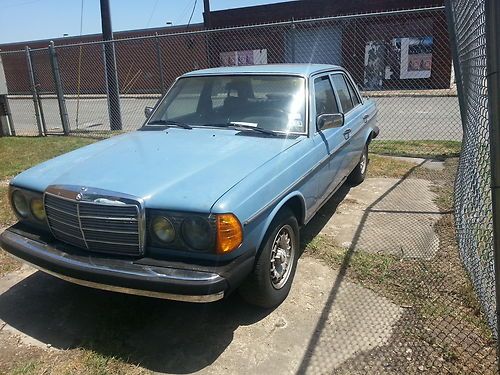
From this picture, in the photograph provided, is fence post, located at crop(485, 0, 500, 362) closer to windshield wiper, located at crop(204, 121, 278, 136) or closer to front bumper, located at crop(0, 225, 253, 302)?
front bumper, located at crop(0, 225, 253, 302)

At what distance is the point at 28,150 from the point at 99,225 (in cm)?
742

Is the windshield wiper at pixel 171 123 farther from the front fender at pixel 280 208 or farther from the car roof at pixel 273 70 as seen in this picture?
the front fender at pixel 280 208

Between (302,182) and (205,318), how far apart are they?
1.25m

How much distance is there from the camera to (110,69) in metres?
10.4

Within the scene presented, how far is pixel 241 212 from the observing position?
2596mm

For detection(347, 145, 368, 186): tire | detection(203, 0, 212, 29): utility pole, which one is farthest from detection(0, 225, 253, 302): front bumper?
detection(203, 0, 212, 29): utility pole

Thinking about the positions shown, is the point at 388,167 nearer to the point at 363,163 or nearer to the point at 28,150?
the point at 363,163

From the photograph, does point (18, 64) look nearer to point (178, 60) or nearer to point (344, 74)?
point (178, 60)

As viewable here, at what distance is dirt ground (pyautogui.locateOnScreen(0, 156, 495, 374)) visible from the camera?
2.67 metres

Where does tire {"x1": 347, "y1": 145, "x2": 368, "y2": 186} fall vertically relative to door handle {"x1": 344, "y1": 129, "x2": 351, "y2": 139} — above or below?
below

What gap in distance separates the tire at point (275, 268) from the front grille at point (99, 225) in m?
0.78

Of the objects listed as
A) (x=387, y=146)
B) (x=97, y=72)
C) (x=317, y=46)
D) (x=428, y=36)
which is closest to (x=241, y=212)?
(x=387, y=146)

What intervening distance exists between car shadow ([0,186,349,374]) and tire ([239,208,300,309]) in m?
0.17

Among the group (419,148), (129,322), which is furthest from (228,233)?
(419,148)
